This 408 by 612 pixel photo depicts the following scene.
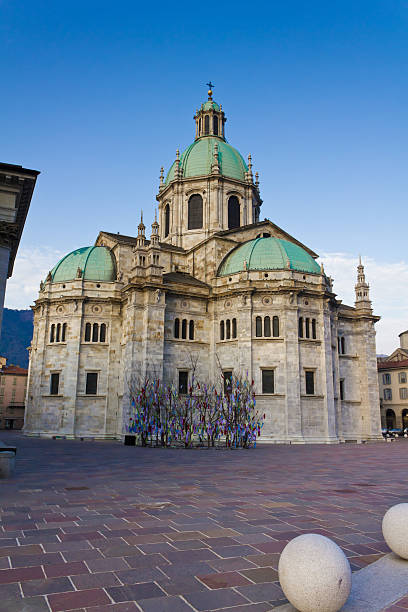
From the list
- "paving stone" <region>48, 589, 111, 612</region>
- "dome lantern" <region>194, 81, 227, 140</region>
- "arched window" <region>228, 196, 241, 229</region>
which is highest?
"dome lantern" <region>194, 81, 227, 140</region>

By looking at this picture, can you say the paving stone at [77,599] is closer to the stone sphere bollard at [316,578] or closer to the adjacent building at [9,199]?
the stone sphere bollard at [316,578]

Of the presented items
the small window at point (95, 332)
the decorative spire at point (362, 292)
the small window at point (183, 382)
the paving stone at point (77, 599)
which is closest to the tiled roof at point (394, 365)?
the decorative spire at point (362, 292)

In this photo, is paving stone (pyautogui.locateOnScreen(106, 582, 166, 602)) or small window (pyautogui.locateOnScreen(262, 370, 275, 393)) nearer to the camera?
paving stone (pyautogui.locateOnScreen(106, 582, 166, 602))

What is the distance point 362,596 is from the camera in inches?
199

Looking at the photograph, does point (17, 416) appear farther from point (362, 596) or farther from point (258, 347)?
point (362, 596)

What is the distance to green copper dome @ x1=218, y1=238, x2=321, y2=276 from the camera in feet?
128

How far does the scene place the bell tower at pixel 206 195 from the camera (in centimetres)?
4719

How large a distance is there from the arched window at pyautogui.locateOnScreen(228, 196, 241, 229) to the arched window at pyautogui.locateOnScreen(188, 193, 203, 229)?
2903 mm

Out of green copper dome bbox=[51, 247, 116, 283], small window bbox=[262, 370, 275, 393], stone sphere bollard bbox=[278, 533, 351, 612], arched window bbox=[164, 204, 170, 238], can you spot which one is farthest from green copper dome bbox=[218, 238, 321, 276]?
stone sphere bollard bbox=[278, 533, 351, 612]

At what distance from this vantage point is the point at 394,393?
6788cm

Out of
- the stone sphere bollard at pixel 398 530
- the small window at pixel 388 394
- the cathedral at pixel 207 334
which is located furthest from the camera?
the small window at pixel 388 394

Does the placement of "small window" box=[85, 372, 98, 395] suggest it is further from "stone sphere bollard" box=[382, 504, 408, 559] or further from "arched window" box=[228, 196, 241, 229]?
"stone sphere bollard" box=[382, 504, 408, 559]

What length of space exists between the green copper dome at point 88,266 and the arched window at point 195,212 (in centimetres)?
890

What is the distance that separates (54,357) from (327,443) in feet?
76.6
